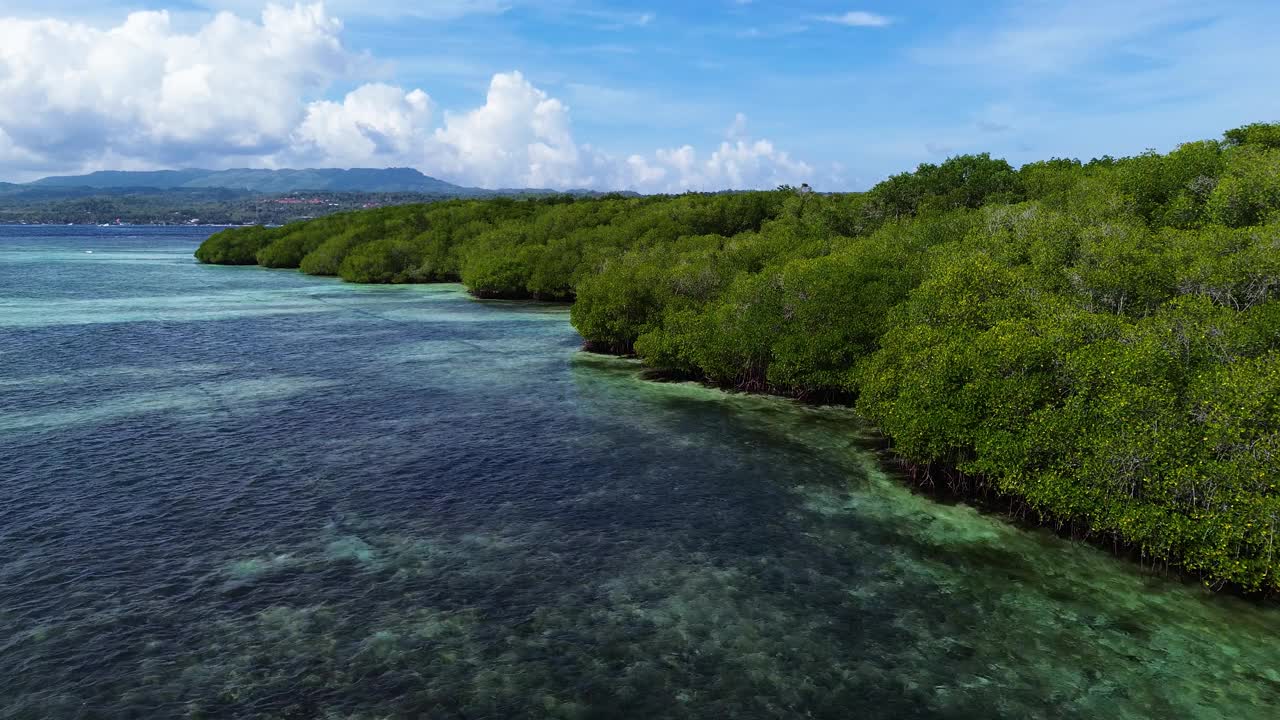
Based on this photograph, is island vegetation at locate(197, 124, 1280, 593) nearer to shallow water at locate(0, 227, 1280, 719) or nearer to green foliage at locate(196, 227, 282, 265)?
A: shallow water at locate(0, 227, 1280, 719)

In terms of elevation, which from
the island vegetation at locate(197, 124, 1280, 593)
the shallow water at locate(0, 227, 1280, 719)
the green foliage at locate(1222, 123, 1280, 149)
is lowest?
the shallow water at locate(0, 227, 1280, 719)

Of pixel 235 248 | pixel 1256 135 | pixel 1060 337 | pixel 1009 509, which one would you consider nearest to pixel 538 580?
pixel 1009 509

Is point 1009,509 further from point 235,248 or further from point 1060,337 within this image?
point 235,248

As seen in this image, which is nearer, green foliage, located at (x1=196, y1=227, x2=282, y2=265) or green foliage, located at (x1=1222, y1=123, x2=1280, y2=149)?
green foliage, located at (x1=1222, y1=123, x2=1280, y2=149)

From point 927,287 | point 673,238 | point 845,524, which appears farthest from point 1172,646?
point 673,238

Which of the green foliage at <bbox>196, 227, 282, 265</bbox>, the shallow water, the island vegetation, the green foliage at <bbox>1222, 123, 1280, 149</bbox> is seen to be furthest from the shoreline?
the green foliage at <bbox>196, 227, 282, 265</bbox>
